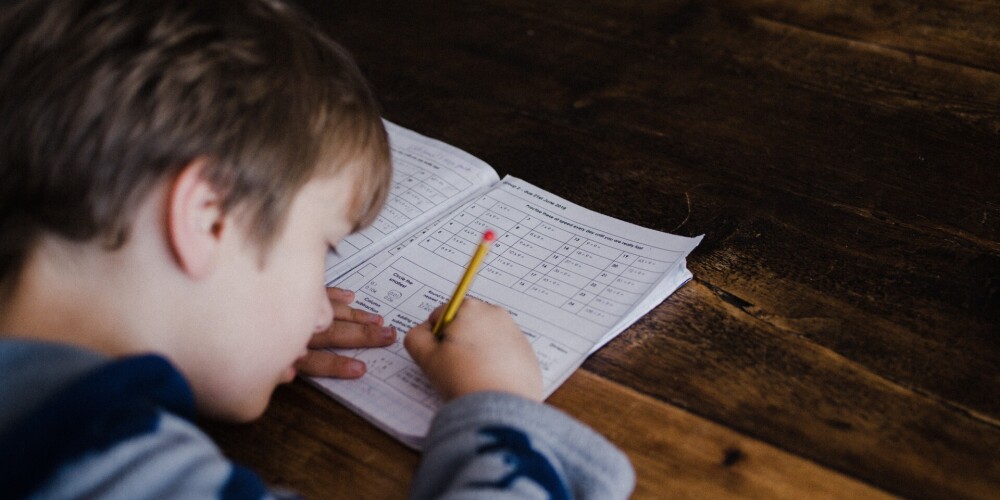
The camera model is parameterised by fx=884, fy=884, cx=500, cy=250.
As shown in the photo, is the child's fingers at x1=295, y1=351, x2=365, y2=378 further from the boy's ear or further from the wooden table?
the boy's ear

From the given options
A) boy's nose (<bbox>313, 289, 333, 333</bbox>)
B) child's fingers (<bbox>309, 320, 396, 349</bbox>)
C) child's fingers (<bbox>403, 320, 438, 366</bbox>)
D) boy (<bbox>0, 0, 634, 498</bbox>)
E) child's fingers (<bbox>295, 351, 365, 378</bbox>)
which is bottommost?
child's fingers (<bbox>295, 351, 365, 378</bbox>)

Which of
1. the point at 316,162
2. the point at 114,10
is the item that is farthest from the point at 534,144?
the point at 114,10

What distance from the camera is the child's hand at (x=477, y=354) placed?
0.76 metres

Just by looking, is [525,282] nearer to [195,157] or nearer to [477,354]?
[477,354]

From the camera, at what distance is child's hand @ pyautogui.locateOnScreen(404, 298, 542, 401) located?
0.76 meters

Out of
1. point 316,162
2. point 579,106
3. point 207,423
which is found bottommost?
point 207,423

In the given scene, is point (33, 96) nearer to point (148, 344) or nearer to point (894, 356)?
point (148, 344)

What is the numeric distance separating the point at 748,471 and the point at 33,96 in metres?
0.62

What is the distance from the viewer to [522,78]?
1.29m

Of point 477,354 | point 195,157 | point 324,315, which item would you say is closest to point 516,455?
point 477,354

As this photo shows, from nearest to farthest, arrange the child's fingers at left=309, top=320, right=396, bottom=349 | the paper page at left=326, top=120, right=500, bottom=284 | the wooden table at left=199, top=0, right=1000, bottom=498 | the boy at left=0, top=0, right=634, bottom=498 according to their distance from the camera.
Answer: the boy at left=0, top=0, right=634, bottom=498
the wooden table at left=199, top=0, right=1000, bottom=498
the child's fingers at left=309, top=320, right=396, bottom=349
the paper page at left=326, top=120, right=500, bottom=284

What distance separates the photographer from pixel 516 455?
2.26 feet

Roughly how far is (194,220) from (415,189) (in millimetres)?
416

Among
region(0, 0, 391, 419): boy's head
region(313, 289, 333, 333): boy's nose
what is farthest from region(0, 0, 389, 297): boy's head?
region(313, 289, 333, 333): boy's nose
